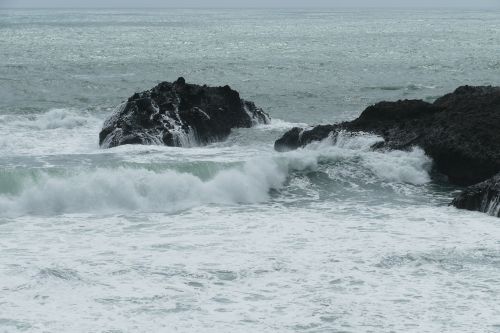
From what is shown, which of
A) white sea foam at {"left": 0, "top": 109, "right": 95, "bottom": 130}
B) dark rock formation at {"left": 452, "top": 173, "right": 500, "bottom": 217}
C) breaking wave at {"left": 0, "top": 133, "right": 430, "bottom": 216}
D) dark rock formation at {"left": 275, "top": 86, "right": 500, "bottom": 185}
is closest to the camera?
dark rock formation at {"left": 452, "top": 173, "right": 500, "bottom": 217}

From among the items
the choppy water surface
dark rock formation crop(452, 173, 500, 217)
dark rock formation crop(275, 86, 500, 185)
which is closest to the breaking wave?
the choppy water surface

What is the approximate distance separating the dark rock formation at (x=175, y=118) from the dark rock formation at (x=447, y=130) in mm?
2707

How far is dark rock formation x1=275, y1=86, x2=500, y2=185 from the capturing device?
63.8 feet

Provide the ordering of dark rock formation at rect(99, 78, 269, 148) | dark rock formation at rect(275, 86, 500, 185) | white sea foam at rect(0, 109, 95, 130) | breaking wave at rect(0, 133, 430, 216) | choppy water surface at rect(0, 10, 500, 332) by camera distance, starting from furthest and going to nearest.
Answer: white sea foam at rect(0, 109, 95, 130)
dark rock formation at rect(99, 78, 269, 148)
dark rock formation at rect(275, 86, 500, 185)
breaking wave at rect(0, 133, 430, 216)
choppy water surface at rect(0, 10, 500, 332)

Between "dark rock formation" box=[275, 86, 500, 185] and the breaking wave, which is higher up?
"dark rock formation" box=[275, 86, 500, 185]

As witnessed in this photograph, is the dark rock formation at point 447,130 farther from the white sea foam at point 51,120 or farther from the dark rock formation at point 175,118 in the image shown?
the white sea foam at point 51,120

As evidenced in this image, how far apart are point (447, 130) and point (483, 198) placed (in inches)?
149

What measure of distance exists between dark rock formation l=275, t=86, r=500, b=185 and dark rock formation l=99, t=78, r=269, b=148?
2.71m

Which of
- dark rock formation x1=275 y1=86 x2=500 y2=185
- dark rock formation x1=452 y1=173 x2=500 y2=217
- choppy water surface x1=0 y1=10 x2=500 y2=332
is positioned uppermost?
dark rock formation x1=275 y1=86 x2=500 y2=185

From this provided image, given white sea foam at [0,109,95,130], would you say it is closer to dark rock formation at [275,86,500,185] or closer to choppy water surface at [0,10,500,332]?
choppy water surface at [0,10,500,332]

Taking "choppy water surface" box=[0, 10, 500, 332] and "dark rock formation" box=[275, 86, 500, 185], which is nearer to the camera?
"choppy water surface" box=[0, 10, 500, 332]

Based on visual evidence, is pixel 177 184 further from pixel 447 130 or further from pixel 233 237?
pixel 447 130

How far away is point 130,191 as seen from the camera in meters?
18.5

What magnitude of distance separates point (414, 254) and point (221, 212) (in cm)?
486
